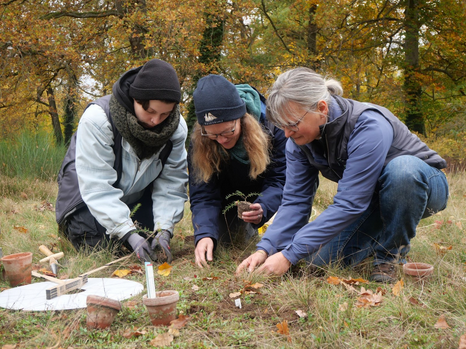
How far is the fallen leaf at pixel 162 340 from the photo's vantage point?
186 centimetres

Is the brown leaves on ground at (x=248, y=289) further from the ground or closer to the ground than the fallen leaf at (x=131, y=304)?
closer to the ground

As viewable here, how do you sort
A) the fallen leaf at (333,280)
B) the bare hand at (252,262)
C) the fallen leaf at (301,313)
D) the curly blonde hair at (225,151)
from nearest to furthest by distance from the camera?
the fallen leaf at (301,313), the fallen leaf at (333,280), the bare hand at (252,262), the curly blonde hair at (225,151)

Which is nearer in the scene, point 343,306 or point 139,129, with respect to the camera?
point 343,306

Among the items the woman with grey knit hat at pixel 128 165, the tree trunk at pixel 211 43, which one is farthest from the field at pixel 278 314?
the tree trunk at pixel 211 43

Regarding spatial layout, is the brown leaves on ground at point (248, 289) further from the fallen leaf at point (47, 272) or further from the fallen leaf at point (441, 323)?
the fallen leaf at point (47, 272)

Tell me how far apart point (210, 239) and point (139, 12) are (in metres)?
6.29

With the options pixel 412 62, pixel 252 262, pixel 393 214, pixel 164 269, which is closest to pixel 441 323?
pixel 393 214

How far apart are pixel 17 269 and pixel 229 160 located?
1.68m

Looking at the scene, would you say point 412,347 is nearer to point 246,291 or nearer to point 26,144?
point 246,291

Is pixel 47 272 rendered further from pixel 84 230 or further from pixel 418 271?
pixel 418 271

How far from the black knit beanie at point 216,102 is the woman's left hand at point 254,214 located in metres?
0.72

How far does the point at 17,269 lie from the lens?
2.69m

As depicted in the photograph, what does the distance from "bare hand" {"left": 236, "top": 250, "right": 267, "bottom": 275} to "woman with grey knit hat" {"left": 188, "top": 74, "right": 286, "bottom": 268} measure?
0.38 metres

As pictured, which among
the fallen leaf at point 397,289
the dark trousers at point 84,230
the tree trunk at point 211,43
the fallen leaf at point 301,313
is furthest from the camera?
the tree trunk at point 211,43
